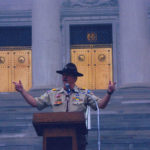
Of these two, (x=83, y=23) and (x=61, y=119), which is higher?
(x=83, y=23)

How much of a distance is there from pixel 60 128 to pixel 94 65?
55.6ft

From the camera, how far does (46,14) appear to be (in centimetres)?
1848

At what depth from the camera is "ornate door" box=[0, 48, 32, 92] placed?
22.3m

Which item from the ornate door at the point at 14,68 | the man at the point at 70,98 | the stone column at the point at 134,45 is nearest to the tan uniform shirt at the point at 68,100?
the man at the point at 70,98

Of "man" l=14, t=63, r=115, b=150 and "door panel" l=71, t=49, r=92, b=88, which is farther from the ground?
"door panel" l=71, t=49, r=92, b=88

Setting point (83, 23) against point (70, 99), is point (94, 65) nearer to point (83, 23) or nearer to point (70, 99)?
point (83, 23)

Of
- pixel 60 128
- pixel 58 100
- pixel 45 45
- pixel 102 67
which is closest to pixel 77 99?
pixel 58 100

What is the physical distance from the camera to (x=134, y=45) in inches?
713

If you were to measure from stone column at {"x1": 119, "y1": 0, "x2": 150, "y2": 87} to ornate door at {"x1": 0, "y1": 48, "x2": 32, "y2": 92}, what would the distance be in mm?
5970

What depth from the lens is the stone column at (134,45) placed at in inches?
706

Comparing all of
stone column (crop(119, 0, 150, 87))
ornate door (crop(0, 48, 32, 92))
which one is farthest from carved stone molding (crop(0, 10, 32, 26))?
stone column (crop(119, 0, 150, 87))

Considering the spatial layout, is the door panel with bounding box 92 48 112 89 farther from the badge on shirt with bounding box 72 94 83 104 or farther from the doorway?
the badge on shirt with bounding box 72 94 83 104

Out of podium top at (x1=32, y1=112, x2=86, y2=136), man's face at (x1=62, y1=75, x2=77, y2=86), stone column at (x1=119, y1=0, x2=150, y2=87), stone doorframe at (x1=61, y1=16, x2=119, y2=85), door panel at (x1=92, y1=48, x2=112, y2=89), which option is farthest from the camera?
door panel at (x1=92, y1=48, x2=112, y2=89)

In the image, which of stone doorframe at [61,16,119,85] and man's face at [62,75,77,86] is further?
stone doorframe at [61,16,119,85]
